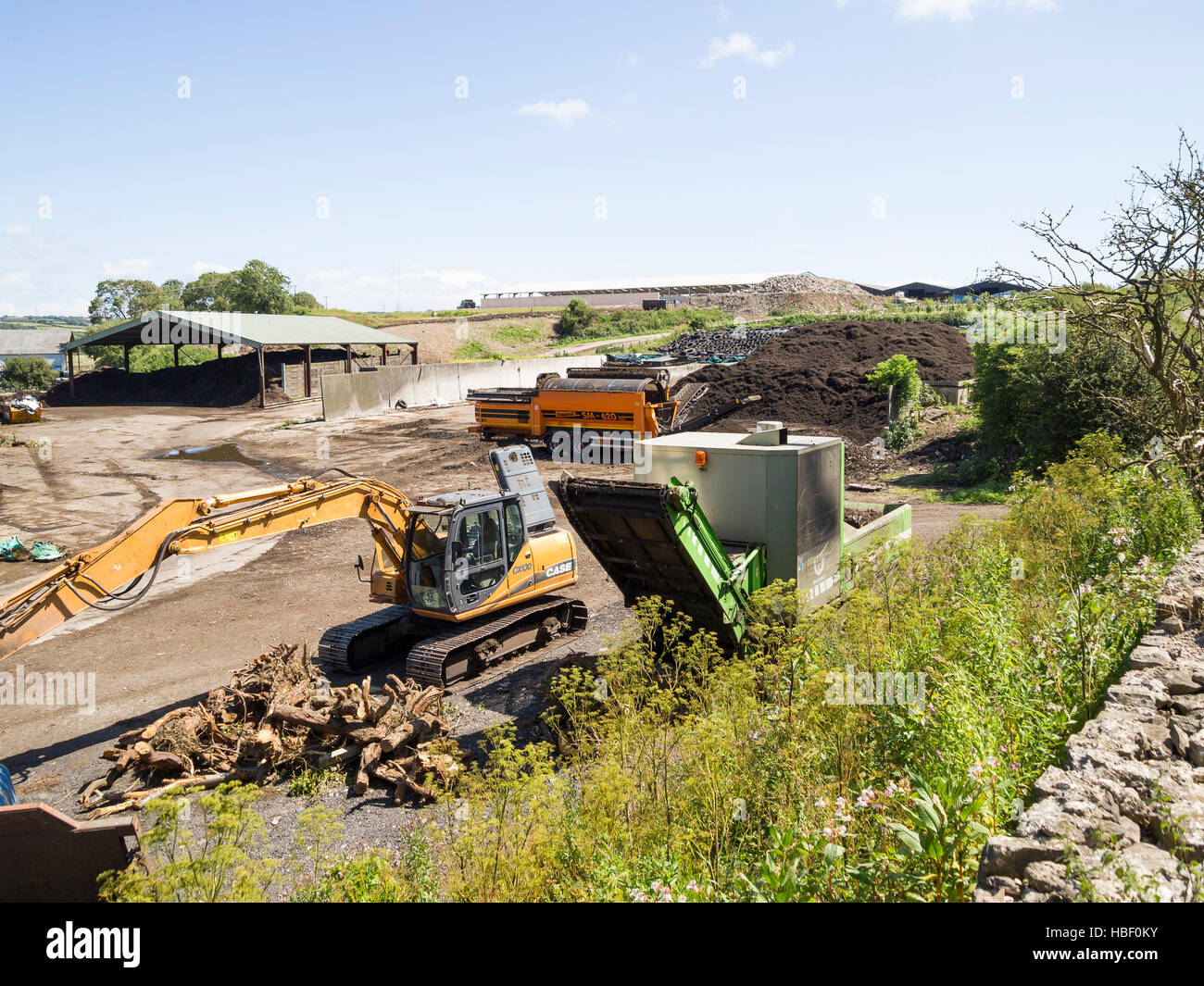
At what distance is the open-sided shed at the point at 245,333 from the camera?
39688mm

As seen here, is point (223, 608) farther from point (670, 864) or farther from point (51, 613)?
point (670, 864)

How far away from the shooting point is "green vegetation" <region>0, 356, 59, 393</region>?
48344mm

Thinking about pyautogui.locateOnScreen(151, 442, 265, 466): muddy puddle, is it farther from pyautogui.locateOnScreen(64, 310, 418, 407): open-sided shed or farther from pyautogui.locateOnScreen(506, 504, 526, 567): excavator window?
pyautogui.locateOnScreen(506, 504, 526, 567): excavator window

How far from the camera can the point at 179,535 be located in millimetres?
8266

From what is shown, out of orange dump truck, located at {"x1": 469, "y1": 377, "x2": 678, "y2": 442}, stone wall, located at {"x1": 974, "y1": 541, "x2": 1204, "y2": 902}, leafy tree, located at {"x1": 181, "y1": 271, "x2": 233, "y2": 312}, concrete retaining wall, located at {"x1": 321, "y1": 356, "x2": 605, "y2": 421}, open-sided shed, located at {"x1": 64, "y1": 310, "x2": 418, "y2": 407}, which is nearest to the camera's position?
stone wall, located at {"x1": 974, "y1": 541, "x2": 1204, "y2": 902}

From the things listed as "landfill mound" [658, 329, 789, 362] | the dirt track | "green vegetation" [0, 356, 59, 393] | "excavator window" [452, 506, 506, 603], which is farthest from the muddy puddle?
"green vegetation" [0, 356, 59, 393]

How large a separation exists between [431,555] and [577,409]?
15760 millimetres

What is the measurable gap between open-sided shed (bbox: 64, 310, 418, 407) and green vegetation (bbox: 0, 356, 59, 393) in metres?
4.15

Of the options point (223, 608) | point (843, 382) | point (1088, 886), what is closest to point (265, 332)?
point (843, 382)

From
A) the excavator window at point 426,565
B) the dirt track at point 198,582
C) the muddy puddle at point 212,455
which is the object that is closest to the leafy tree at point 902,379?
the dirt track at point 198,582

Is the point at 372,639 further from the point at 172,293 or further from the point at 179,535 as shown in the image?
the point at 172,293

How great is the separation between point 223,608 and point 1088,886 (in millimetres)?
13094

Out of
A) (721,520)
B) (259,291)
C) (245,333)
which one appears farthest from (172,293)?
(721,520)

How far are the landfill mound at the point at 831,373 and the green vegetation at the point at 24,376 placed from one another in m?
40.6
